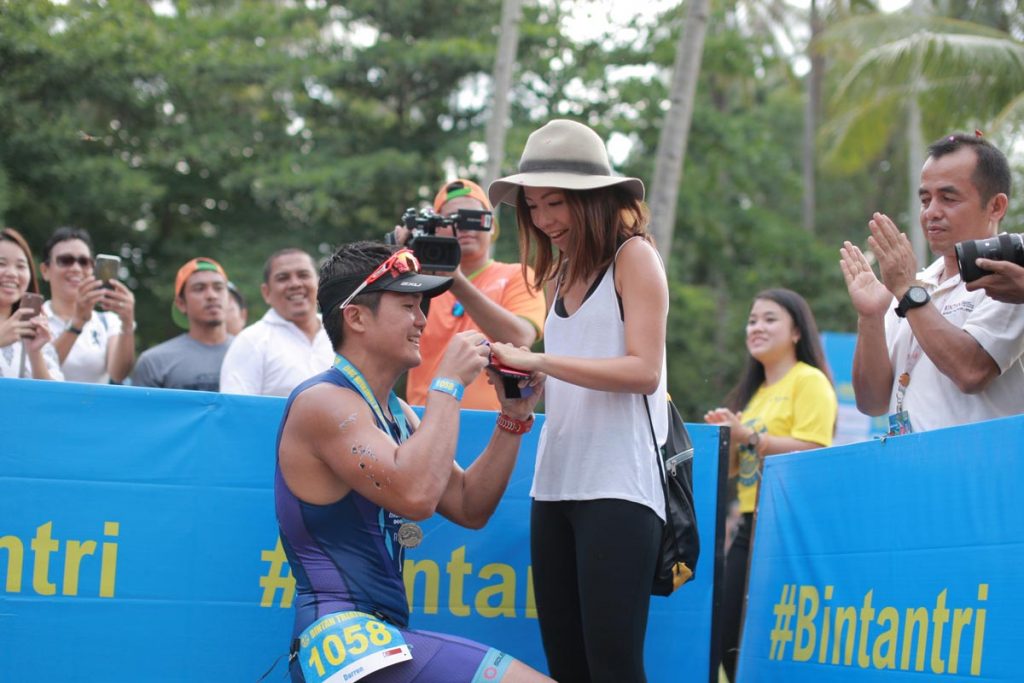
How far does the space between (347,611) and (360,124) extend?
17926mm

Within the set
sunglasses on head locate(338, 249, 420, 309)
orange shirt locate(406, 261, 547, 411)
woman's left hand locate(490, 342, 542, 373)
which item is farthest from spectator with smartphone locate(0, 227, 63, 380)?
woman's left hand locate(490, 342, 542, 373)

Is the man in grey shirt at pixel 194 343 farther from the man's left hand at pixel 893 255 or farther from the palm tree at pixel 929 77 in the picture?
the palm tree at pixel 929 77

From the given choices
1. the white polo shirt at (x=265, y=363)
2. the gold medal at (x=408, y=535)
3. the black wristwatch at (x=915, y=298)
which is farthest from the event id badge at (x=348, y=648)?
the white polo shirt at (x=265, y=363)

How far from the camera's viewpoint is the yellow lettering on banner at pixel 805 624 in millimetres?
4250

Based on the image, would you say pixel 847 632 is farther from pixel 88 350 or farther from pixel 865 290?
pixel 88 350

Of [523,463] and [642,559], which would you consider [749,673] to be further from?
[642,559]

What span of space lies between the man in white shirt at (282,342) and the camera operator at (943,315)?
9.01 feet

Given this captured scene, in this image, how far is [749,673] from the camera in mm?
4699

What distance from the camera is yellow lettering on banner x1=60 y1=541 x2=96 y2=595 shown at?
418 centimetres

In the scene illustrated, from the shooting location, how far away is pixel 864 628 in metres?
3.94

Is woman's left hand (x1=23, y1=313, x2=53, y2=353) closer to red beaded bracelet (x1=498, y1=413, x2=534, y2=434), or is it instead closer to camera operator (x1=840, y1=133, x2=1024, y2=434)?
red beaded bracelet (x1=498, y1=413, x2=534, y2=434)

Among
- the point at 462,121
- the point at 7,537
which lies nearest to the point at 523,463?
the point at 7,537

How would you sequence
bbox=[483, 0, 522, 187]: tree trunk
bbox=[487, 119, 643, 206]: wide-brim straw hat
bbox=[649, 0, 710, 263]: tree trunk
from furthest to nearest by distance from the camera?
bbox=[483, 0, 522, 187]: tree trunk < bbox=[649, 0, 710, 263]: tree trunk < bbox=[487, 119, 643, 206]: wide-brim straw hat

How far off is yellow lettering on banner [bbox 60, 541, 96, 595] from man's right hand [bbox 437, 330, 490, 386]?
1.69 metres
